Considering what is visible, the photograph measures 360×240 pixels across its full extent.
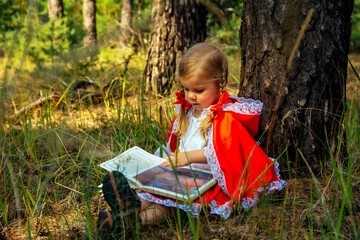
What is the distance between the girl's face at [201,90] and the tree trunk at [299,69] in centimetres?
30

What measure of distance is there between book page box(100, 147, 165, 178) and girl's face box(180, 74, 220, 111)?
401 millimetres

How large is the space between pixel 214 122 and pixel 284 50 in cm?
58

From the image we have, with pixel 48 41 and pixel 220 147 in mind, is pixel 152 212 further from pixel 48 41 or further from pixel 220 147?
pixel 48 41

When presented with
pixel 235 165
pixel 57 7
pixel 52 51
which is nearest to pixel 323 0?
pixel 235 165

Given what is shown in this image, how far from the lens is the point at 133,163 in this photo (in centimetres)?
184

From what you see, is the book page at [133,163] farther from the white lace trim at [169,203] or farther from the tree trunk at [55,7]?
the tree trunk at [55,7]

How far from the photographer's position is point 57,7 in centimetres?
786

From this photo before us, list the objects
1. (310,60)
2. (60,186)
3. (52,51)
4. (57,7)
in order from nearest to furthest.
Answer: (310,60), (60,186), (52,51), (57,7)

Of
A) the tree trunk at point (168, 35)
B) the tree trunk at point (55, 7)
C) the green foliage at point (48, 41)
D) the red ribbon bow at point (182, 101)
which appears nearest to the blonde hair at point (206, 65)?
the red ribbon bow at point (182, 101)

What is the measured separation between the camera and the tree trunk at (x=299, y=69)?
180 cm

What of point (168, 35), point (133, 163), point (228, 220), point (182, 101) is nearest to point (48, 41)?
point (168, 35)

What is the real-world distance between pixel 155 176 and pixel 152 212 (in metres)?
0.20

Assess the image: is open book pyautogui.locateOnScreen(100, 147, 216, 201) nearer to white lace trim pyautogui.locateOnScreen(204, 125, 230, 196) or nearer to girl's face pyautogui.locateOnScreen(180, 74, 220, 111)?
white lace trim pyautogui.locateOnScreen(204, 125, 230, 196)

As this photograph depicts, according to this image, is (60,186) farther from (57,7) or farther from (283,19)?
(57,7)
